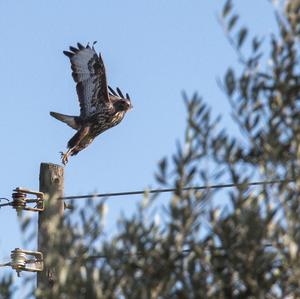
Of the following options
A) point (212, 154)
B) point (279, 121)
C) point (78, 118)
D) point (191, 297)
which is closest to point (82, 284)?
point (191, 297)

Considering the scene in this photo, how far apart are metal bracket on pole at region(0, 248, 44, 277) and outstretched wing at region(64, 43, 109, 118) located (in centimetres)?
477

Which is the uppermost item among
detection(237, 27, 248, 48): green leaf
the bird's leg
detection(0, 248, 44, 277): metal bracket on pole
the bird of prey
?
the bird of prey

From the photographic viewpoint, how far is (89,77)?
18031 millimetres

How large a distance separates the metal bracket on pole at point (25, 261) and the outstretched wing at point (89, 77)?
477 centimetres

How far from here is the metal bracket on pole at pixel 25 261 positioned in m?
13.1

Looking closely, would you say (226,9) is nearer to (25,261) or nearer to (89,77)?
(25,261)

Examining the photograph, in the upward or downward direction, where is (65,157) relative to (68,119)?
downward

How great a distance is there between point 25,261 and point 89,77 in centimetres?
530

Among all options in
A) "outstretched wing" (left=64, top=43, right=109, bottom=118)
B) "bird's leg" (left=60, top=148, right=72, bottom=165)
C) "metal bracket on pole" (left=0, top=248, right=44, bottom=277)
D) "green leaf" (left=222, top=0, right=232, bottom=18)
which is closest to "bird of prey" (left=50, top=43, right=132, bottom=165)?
"outstretched wing" (left=64, top=43, right=109, bottom=118)

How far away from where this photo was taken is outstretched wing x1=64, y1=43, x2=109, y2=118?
58.9ft

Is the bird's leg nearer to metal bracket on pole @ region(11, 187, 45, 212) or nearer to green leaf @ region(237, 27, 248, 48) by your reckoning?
metal bracket on pole @ region(11, 187, 45, 212)

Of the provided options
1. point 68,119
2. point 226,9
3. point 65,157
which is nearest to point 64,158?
point 65,157

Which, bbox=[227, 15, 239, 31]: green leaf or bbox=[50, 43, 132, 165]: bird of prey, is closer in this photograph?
bbox=[227, 15, 239, 31]: green leaf

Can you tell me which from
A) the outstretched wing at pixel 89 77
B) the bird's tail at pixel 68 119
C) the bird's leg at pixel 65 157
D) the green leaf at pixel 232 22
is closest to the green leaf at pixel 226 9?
the green leaf at pixel 232 22
